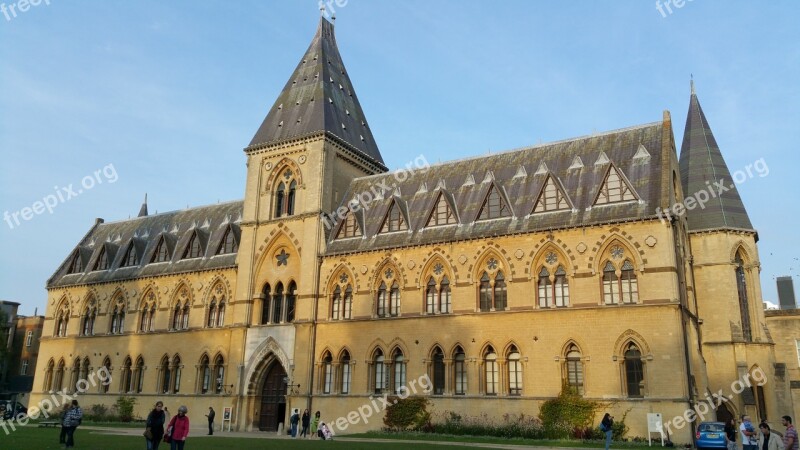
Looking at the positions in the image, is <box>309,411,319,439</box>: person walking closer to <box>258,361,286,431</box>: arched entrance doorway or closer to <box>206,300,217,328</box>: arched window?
<box>258,361,286,431</box>: arched entrance doorway

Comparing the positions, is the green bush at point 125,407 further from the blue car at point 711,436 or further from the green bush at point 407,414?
the blue car at point 711,436

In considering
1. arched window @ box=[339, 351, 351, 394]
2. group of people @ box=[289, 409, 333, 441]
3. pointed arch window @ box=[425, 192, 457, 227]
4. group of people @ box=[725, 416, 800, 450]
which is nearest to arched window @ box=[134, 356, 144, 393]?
group of people @ box=[289, 409, 333, 441]

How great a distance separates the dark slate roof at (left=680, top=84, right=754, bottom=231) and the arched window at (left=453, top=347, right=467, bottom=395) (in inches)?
586

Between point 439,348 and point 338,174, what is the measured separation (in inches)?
553

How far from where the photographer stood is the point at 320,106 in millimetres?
42406

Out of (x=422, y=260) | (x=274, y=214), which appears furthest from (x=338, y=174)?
(x=422, y=260)

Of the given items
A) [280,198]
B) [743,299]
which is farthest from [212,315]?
[743,299]

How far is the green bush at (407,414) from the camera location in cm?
3238

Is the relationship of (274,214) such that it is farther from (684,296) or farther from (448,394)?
(684,296)

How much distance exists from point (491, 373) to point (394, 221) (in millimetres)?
10682

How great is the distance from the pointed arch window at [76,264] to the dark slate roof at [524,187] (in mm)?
25550

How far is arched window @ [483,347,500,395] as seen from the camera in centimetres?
3167
